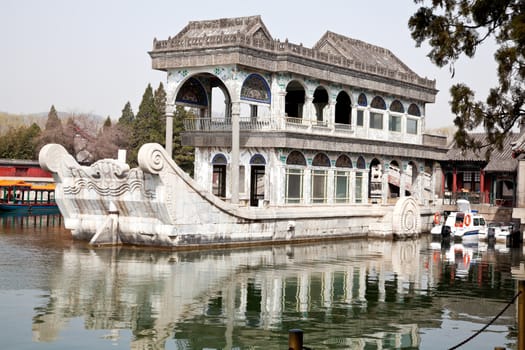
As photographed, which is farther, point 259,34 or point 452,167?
point 452,167

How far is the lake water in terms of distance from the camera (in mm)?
16125

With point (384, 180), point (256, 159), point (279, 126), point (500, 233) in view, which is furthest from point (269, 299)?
point (384, 180)

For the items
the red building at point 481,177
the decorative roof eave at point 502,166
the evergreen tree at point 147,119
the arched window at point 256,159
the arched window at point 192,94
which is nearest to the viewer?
the arched window at point 256,159

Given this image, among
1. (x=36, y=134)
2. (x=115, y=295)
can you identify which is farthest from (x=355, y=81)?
(x=36, y=134)

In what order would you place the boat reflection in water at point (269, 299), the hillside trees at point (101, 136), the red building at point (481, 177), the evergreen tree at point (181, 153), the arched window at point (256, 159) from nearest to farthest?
the boat reflection in water at point (269, 299) → the arched window at point (256, 159) → the red building at point (481, 177) → the evergreen tree at point (181, 153) → the hillside trees at point (101, 136)

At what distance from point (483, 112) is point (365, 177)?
2737 cm

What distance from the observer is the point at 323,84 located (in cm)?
3869

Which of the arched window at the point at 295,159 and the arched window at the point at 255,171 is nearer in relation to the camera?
the arched window at the point at 255,171

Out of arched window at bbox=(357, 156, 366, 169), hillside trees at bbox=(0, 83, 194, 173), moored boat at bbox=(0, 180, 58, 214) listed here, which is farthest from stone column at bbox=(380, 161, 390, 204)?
hillside trees at bbox=(0, 83, 194, 173)

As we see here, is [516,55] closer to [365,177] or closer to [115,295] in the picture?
[115,295]

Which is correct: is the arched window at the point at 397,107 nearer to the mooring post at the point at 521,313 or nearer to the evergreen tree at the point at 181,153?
the evergreen tree at the point at 181,153

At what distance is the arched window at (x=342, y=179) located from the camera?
40188 millimetres

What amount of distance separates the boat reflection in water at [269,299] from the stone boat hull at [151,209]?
1006mm

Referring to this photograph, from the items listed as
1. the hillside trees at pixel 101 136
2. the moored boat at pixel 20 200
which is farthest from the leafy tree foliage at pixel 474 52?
the hillside trees at pixel 101 136
